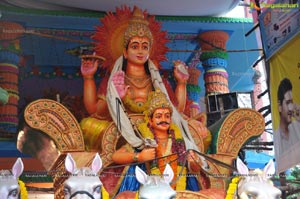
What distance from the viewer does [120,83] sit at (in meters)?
7.10

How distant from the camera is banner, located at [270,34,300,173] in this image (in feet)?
22.5

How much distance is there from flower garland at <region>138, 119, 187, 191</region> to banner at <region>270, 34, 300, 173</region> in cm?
143

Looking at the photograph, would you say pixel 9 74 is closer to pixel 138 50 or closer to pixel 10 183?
pixel 138 50

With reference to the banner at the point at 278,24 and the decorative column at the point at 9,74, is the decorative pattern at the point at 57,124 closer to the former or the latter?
the decorative column at the point at 9,74

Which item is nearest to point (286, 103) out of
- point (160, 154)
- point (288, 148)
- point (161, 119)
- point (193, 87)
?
point (288, 148)

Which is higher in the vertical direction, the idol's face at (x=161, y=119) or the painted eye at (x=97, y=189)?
the idol's face at (x=161, y=119)

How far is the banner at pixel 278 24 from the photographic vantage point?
22.6 feet

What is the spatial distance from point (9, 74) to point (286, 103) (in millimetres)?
4478

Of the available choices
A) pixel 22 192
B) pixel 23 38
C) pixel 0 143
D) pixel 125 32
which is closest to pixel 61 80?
pixel 23 38

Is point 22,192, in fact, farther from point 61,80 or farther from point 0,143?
point 61,80

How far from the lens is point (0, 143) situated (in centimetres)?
894

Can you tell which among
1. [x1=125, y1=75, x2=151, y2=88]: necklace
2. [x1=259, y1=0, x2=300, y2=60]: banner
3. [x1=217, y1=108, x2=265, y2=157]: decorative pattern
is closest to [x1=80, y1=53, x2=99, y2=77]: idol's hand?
[x1=125, y1=75, x2=151, y2=88]: necklace

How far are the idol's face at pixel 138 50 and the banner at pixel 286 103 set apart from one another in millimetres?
1774

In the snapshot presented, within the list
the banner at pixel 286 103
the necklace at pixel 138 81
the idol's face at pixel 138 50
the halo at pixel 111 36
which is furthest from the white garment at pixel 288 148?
the halo at pixel 111 36
